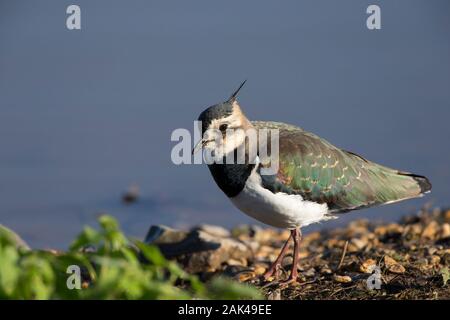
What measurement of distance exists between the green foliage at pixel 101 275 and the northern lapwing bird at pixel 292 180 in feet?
8.30

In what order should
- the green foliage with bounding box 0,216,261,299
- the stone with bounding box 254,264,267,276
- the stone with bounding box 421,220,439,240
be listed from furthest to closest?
the stone with bounding box 421,220,439,240 → the stone with bounding box 254,264,267,276 → the green foliage with bounding box 0,216,261,299

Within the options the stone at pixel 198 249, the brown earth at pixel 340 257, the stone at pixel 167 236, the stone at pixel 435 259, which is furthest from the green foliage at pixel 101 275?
the stone at pixel 167 236

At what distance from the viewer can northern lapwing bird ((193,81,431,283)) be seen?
6.47 meters

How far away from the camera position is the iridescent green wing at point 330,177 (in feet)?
21.9

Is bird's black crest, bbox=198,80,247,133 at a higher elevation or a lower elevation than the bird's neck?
higher

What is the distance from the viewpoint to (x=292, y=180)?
6.64 meters

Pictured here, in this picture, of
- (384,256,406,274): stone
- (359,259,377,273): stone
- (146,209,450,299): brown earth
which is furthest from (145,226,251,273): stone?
(384,256,406,274): stone

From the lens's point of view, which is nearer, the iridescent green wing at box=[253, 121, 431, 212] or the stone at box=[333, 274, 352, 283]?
the stone at box=[333, 274, 352, 283]

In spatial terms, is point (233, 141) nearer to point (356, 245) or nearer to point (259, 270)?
point (259, 270)

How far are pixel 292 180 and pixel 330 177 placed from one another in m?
0.46

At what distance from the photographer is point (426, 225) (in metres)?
8.48

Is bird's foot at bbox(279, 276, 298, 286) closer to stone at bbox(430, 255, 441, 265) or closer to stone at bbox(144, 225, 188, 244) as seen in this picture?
stone at bbox(430, 255, 441, 265)
